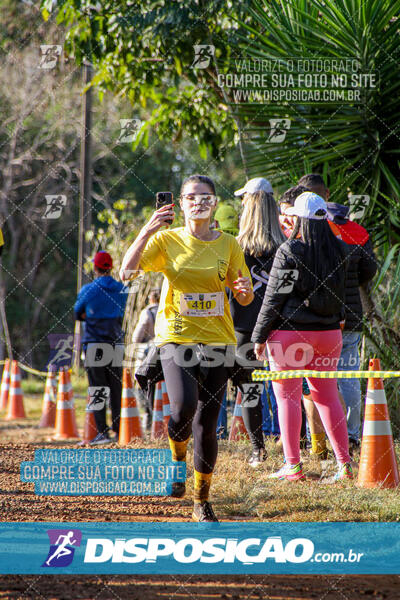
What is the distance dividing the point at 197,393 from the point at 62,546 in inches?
42.6

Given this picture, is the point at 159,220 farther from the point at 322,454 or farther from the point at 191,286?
the point at 322,454

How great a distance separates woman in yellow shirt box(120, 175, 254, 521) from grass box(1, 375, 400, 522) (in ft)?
1.43

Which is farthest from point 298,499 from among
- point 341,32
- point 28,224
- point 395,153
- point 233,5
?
point 28,224

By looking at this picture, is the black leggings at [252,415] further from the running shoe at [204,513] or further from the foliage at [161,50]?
the foliage at [161,50]

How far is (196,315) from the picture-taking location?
14.0 ft

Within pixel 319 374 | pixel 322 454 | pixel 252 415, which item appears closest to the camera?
pixel 319 374

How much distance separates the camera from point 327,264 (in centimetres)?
502

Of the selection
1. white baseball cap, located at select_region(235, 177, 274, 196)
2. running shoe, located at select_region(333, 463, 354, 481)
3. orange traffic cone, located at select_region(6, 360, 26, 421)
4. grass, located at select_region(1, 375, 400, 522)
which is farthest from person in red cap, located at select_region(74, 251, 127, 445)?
orange traffic cone, located at select_region(6, 360, 26, 421)

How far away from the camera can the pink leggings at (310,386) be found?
504cm

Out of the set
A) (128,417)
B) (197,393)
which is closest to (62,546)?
(197,393)

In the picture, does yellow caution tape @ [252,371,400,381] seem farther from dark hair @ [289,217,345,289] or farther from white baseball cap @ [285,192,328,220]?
white baseball cap @ [285,192,328,220]

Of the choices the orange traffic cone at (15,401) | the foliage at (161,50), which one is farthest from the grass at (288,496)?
the orange traffic cone at (15,401)

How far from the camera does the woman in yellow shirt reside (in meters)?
4.22

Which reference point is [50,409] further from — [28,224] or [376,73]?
[28,224]
